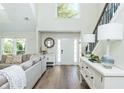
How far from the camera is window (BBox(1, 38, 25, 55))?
10602mm

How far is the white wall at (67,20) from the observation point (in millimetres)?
9406

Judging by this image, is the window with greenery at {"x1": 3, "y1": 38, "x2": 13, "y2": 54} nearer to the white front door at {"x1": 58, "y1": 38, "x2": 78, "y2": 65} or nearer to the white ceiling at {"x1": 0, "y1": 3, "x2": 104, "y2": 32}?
the white ceiling at {"x1": 0, "y1": 3, "x2": 104, "y2": 32}

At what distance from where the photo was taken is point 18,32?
10.4 metres

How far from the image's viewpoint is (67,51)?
11117mm

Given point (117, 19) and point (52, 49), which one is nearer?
point (117, 19)

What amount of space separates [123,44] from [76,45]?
7.91 meters

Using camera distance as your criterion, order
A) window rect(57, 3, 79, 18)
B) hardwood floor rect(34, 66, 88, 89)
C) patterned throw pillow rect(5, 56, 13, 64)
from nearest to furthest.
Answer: hardwood floor rect(34, 66, 88, 89) < patterned throw pillow rect(5, 56, 13, 64) < window rect(57, 3, 79, 18)

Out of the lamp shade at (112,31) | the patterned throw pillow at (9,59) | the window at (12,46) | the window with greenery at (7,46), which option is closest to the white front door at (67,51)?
the window at (12,46)

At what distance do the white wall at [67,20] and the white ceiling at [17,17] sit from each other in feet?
2.06

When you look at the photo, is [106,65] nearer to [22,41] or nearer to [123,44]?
[123,44]

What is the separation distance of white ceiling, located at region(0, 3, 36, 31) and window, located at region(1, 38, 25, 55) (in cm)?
89

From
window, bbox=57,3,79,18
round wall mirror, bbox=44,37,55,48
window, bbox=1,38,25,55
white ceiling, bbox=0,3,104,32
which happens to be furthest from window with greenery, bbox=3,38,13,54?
window, bbox=57,3,79,18
